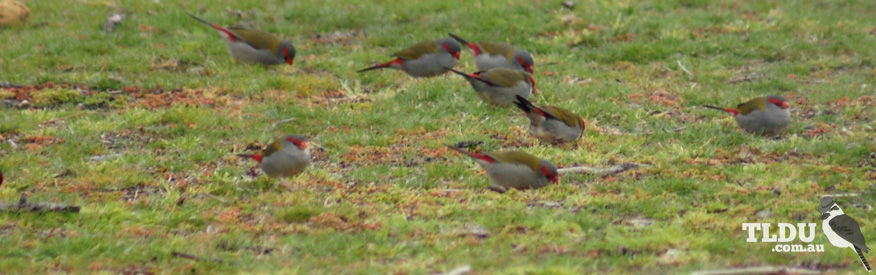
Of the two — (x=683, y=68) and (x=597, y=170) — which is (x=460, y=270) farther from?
(x=683, y=68)

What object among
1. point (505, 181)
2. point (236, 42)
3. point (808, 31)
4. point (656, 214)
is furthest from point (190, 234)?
point (808, 31)

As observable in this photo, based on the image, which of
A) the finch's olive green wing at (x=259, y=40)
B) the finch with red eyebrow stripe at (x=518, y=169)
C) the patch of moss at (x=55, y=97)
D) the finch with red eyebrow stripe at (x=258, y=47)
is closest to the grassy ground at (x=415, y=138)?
the patch of moss at (x=55, y=97)

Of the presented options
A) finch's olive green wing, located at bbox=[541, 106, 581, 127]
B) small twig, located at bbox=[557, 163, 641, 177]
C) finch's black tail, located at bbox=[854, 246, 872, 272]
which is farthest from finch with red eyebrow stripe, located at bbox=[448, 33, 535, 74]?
finch's black tail, located at bbox=[854, 246, 872, 272]

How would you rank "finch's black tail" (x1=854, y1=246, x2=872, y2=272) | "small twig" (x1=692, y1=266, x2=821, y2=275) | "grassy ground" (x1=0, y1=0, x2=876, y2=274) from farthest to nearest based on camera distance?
"grassy ground" (x1=0, y1=0, x2=876, y2=274) → "finch's black tail" (x1=854, y1=246, x2=872, y2=272) → "small twig" (x1=692, y1=266, x2=821, y2=275)

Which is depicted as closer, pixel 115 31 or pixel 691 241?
pixel 691 241

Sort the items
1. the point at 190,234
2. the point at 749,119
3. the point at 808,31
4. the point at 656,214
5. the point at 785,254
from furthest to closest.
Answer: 1. the point at 808,31
2. the point at 749,119
3. the point at 656,214
4. the point at 190,234
5. the point at 785,254

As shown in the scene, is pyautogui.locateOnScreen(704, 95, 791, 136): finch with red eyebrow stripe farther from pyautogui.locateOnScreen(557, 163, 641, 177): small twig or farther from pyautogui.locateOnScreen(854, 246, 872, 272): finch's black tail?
pyautogui.locateOnScreen(854, 246, 872, 272): finch's black tail

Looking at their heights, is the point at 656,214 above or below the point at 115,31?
above

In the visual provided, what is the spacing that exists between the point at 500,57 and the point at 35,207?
8.01 meters

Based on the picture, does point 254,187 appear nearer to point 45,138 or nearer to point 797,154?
point 45,138

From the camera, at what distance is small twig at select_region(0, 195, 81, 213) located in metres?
8.64

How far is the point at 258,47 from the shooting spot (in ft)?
50.9

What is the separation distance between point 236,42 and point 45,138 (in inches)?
169

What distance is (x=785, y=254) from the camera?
7.70 meters
